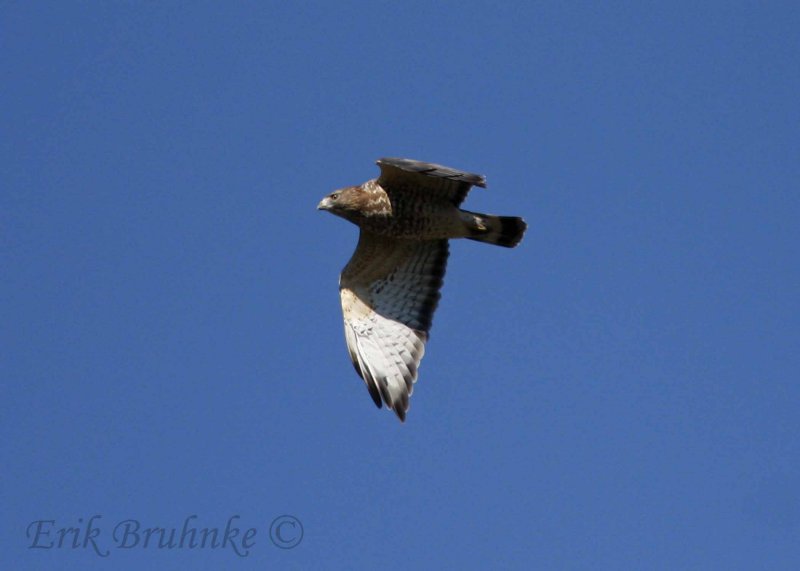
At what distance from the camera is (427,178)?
6551 millimetres

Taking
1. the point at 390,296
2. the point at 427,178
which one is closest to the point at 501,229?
the point at 427,178

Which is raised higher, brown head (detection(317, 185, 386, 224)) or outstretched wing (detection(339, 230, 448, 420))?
brown head (detection(317, 185, 386, 224))

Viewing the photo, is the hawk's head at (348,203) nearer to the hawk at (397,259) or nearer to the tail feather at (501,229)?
the hawk at (397,259)

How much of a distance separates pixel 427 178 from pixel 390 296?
1.19 meters

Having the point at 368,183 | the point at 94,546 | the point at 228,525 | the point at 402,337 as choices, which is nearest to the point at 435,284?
the point at 402,337

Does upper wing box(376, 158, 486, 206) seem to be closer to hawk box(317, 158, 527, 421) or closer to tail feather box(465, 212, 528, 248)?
hawk box(317, 158, 527, 421)

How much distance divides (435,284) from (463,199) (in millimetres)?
852

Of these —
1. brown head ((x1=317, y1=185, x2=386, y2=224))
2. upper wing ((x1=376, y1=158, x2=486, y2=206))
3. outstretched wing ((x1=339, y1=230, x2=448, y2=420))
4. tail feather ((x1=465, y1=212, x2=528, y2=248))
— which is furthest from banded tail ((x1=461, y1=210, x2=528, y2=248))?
brown head ((x1=317, y1=185, x2=386, y2=224))

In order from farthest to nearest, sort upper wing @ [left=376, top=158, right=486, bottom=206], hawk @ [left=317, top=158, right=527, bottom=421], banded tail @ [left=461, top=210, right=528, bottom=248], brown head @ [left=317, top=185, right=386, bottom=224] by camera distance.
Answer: banded tail @ [left=461, top=210, right=528, bottom=248], brown head @ [left=317, top=185, right=386, bottom=224], hawk @ [left=317, top=158, right=527, bottom=421], upper wing @ [left=376, top=158, right=486, bottom=206]

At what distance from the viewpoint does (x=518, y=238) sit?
22.7ft

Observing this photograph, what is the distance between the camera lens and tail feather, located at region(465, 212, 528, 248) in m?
6.88

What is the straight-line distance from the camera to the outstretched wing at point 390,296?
22.6 feet

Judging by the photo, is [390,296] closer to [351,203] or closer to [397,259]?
[397,259]

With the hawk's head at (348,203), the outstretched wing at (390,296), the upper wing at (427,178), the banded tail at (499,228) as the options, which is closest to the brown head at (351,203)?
the hawk's head at (348,203)
